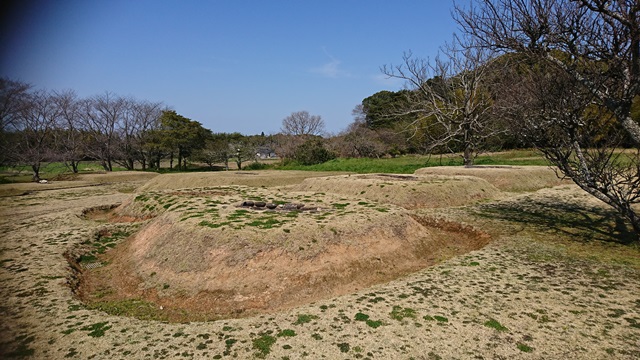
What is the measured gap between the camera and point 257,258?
9031mm

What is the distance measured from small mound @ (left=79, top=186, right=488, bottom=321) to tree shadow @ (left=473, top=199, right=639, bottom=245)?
10.1 feet

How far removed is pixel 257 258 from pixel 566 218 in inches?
536

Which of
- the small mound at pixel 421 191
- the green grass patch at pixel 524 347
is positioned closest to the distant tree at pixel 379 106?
the small mound at pixel 421 191

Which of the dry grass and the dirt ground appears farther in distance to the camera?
the dry grass

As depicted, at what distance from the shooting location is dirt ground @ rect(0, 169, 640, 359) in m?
5.71

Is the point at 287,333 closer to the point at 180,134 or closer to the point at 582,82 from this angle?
the point at 582,82

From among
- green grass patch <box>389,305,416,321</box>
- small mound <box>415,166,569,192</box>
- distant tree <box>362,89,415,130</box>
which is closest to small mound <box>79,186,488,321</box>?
green grass patch <box>389,305,416,321</box>

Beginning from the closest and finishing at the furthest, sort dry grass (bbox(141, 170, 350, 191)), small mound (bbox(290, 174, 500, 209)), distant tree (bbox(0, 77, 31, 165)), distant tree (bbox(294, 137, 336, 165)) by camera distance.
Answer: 1. distant tree (bbox(0, 77, 31, 165))
2. small mound (bbox(290, 174, 500, 209))
3. dry grass (bbox(141, 170, 350, 191))
4. distant tree (bbox(294, 137, 336, 165))

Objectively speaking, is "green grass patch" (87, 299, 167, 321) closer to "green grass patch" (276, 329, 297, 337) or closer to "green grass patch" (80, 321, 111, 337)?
"green grass patch" (80, 321, 111, 337)

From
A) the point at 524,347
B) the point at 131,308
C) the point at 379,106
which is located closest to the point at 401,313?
the point at 524,347

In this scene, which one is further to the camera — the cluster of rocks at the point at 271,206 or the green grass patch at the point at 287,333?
the cluster of rocks at the point at 271,206

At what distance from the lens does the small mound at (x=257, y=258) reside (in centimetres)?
815

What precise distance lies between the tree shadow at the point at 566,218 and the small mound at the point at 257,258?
3.09m

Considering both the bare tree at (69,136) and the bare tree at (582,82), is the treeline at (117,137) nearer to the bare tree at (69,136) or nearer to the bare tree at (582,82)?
the bare tree at (69,136)
